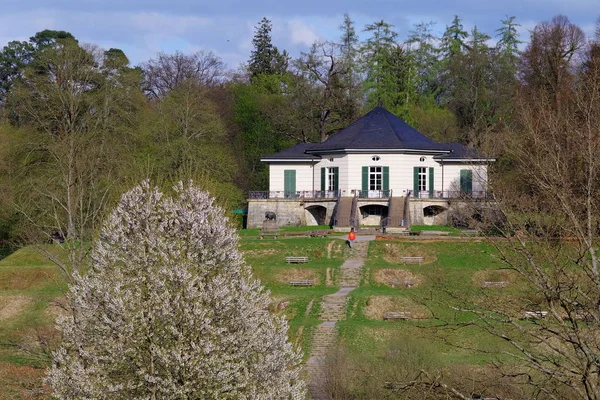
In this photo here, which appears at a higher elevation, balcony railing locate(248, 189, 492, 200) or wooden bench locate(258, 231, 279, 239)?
balcony railing locate(248, 189, 492, 200)

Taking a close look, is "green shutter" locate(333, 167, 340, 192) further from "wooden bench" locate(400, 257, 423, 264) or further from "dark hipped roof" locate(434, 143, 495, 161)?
"wooden bench" locate(400, 257, 423, 264)

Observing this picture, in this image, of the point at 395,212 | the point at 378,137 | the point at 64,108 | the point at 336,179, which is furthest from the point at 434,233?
the point at 64,108

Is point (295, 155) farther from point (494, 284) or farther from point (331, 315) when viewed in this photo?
point (331, 315)

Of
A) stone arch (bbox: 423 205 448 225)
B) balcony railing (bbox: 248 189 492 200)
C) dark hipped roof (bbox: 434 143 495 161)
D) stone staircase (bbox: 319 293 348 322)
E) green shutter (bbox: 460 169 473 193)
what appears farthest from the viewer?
green shutter (bbox: 460 169 473 193)

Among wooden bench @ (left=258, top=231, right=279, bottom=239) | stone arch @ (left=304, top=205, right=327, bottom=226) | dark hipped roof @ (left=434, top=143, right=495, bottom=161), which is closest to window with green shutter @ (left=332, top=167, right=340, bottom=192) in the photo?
stone arch @ (left=304, top=205, right=327, bottom=226)

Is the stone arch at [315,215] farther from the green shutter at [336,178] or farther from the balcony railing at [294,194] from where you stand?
the green shutter at [336,178]

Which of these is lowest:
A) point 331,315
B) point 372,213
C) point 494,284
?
point 331,315

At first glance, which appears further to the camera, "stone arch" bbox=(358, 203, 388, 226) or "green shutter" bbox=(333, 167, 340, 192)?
"green shutter" bbox=(333, 167, 340, 192)
